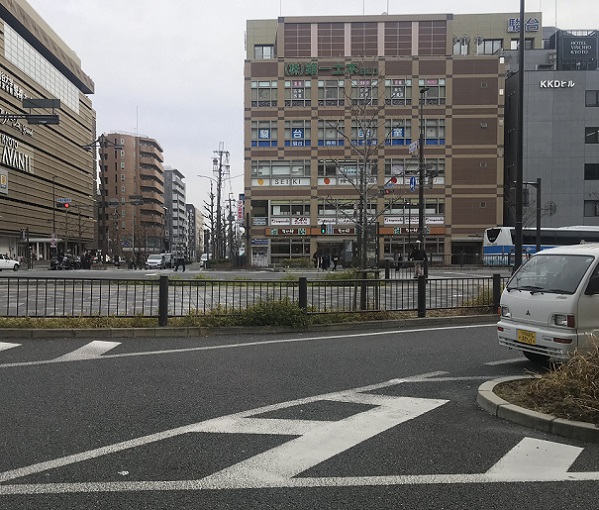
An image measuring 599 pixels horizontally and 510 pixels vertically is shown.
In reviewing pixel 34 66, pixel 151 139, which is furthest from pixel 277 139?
pixel 151 139

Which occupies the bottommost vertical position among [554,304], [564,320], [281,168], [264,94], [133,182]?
[564,320]

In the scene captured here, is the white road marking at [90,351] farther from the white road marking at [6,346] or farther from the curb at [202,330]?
the white road marking at [6,346]

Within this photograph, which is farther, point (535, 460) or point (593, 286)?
point (593, 286)

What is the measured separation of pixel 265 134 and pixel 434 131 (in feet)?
62.3

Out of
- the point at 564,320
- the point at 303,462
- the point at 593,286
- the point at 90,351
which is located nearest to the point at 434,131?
the point at 593,286

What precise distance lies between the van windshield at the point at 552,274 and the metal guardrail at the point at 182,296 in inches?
189

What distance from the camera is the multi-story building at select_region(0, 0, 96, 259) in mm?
67812

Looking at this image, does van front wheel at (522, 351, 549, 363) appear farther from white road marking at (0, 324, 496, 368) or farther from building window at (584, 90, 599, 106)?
building window at (584, 90, 599, 106)

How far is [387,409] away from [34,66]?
8634cm

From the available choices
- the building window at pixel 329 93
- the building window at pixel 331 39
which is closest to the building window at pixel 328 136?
the building window at pixel 329 93

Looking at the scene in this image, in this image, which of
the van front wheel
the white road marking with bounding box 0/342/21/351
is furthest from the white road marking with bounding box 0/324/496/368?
the van front wheel

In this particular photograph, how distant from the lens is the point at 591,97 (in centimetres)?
6006

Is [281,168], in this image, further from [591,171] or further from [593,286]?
[593,286]

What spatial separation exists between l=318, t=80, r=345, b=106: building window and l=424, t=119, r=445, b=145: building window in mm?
10016
